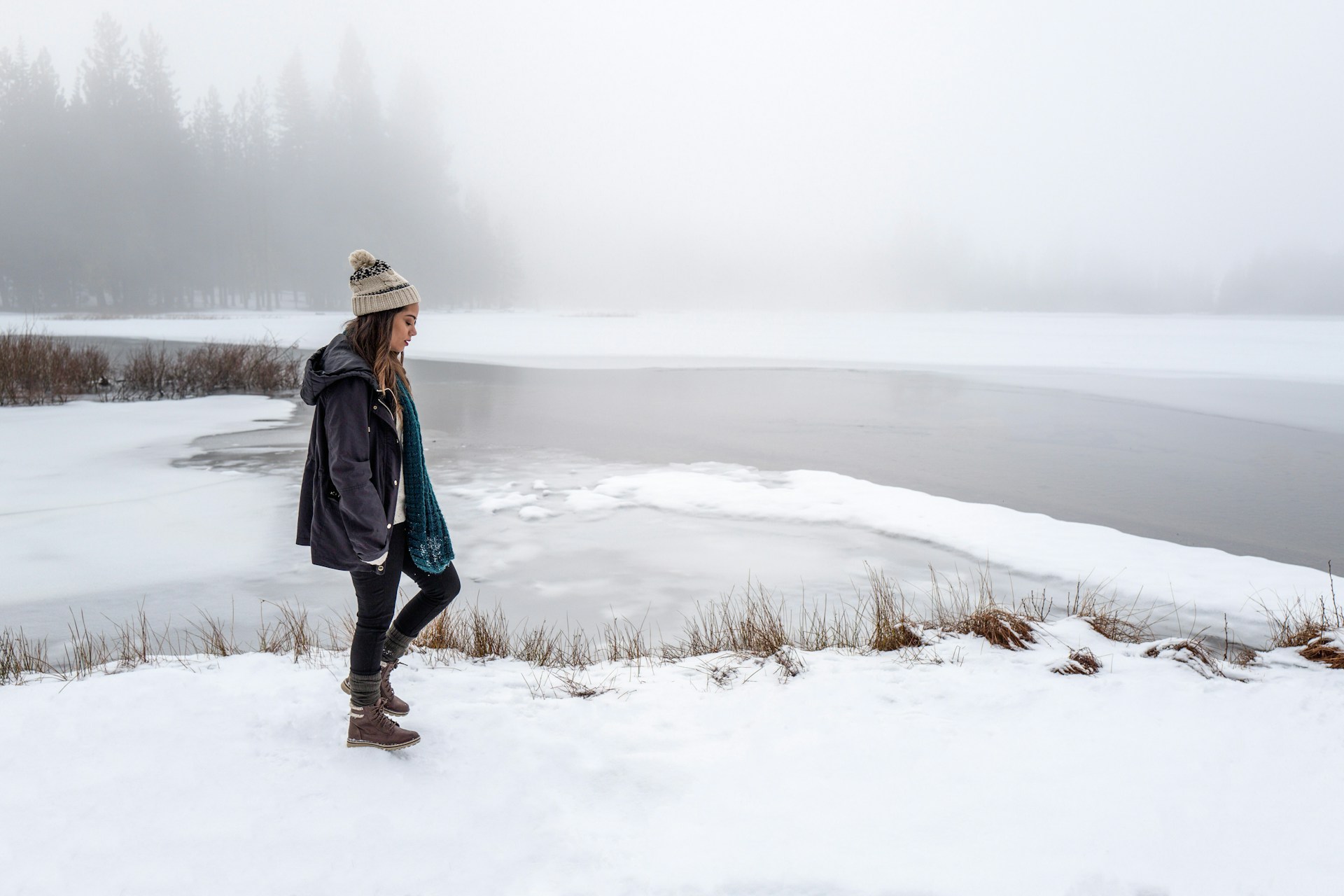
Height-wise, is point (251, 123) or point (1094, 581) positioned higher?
point (251, 123)

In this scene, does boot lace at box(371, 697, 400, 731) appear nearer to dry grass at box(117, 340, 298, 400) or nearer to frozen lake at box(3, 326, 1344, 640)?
frozen lake at box(3, 326, 1344, 640)

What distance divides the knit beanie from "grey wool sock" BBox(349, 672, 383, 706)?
4.41 feet

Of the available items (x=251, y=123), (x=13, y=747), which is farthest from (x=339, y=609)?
(x=251, y=123)

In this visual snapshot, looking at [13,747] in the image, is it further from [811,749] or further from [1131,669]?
[1131,669]

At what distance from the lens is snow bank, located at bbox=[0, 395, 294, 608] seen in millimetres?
5844

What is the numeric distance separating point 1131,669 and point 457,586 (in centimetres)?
331

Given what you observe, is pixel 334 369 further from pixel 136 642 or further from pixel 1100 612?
pixel 1100 612

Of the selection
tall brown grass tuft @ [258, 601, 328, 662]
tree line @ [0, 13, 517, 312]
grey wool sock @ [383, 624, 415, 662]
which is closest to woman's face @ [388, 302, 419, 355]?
grey wool sock @ [383, 624, 415, 662]

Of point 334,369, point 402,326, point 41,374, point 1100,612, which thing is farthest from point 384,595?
point 41,374

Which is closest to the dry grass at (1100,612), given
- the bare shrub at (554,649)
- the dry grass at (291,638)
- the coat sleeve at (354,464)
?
the bare shrub at (554,649)

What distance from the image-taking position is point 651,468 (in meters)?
9.85

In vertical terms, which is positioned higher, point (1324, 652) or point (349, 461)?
point (349, 461)

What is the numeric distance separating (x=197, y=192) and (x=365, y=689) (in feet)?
188

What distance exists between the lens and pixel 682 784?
9.71ft
